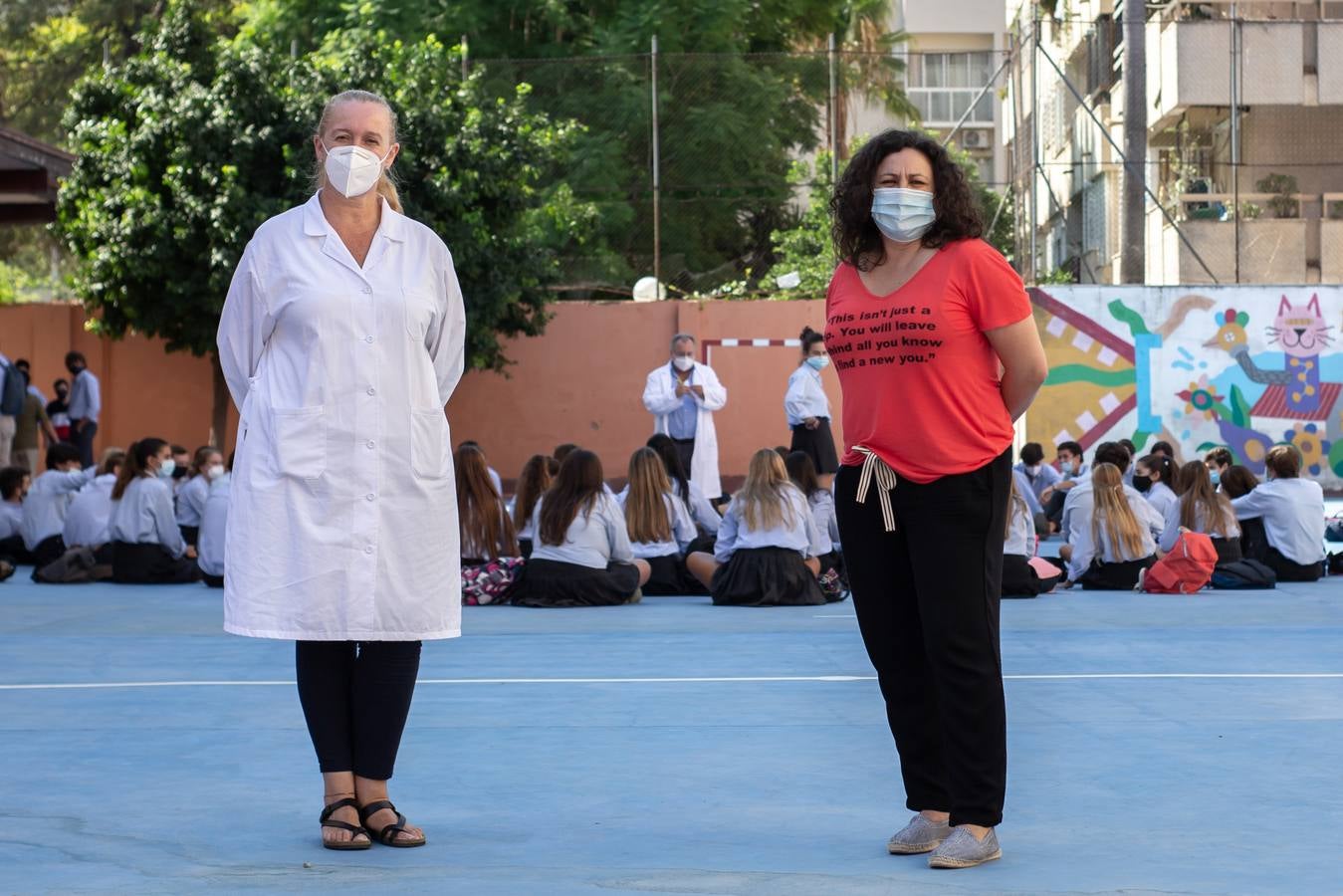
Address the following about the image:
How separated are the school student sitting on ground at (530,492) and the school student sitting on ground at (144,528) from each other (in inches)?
107

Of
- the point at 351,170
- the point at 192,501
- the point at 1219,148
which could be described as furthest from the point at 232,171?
the point at 351,170

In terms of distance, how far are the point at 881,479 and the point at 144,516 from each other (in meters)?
10.5

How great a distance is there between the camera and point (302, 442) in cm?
493

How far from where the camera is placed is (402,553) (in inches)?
196

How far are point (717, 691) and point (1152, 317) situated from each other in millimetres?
18259

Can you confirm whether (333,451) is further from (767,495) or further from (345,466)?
(767,495)

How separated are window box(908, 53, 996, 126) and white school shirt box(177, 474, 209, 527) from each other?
36.6 meters

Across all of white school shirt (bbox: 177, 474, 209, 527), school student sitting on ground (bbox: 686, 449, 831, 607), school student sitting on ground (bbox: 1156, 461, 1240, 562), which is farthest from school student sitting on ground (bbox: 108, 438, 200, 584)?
school student sitting on ground (bbox: 1156, 461, 1240, 562)

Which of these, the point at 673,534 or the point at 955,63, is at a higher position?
the point at 955,63

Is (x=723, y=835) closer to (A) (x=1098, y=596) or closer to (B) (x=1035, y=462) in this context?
(A) (x=1098, y=596)

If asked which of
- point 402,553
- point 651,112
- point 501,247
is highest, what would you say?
point 651,112

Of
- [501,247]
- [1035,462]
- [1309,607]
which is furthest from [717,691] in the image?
[501,247]

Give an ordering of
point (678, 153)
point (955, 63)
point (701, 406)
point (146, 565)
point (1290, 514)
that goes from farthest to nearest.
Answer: point (955, 63)
point (678, 153)
point (701, 406)
point (146, 565)
point (1290, 514)

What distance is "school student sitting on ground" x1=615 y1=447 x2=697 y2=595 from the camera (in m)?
13.2
